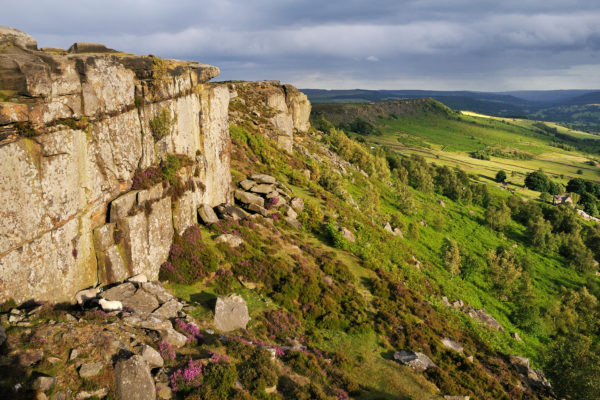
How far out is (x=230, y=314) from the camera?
22938mm

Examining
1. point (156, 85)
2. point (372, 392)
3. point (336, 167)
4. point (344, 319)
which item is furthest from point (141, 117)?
point (336, 167)

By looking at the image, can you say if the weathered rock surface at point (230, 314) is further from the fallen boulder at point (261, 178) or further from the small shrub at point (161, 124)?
the fallen boulder at point (261, 178)

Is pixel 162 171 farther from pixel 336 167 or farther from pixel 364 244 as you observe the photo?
pixel 336 167

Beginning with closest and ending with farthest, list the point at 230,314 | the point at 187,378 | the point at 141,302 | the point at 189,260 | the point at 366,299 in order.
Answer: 1. the point at 187,378
2. the point at 141,302
3. the point at 230,314
4. the point at 189,260
5. the point at 366,299

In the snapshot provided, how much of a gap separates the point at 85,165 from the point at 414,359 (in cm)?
2614

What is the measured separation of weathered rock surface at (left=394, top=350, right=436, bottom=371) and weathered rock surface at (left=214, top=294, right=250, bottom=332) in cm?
1204

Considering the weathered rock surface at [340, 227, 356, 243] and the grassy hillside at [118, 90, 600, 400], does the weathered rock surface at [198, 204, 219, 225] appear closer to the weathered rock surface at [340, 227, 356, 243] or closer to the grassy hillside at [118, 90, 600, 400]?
the grassy hillside at [118, 90, 600, 400]

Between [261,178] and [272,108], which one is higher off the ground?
[272,108]

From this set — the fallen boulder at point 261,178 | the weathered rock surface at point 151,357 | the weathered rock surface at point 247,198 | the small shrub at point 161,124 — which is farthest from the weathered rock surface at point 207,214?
the weathered rock surface at point 151,357

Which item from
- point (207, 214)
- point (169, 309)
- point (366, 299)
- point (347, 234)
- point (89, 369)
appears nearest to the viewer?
point (89, 369)

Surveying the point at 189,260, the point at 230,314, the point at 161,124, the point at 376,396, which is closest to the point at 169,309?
the point at 230,314

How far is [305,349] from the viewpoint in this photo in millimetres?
22688

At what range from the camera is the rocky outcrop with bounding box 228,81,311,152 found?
73.6 meters

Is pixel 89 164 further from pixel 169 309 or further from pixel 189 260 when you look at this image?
pixel 189 260
